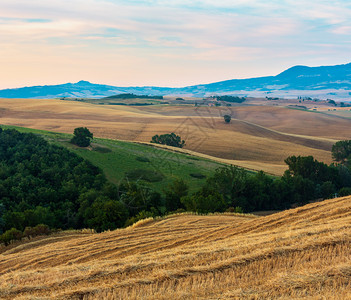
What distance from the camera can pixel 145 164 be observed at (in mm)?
68438

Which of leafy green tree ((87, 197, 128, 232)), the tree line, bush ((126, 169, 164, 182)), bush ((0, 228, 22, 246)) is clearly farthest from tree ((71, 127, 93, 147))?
bush ((0, 228, 22, 246))

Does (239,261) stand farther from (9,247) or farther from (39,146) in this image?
(39,146)

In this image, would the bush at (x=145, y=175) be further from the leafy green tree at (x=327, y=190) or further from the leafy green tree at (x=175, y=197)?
the leafy green tree at (x=327, y=190)

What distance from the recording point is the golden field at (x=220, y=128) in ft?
318

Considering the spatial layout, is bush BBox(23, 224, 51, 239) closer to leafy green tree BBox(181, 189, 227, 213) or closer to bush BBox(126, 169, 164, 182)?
leafy green tree BBox(181, 189, 227, 213)

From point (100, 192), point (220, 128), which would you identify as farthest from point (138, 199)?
point (220, 128)

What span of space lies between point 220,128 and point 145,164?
218 ft

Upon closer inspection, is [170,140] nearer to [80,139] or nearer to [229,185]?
[80,139]

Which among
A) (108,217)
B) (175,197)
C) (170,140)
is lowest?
(175,197)

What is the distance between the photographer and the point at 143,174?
61625 mm

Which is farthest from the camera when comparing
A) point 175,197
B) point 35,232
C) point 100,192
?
point 100,192

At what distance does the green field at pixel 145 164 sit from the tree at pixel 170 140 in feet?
64.9

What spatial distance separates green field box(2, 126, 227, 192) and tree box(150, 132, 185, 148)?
19774 mm

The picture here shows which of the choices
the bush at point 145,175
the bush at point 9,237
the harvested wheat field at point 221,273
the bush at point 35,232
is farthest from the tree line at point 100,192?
the harvested wheat field at point 221,273
